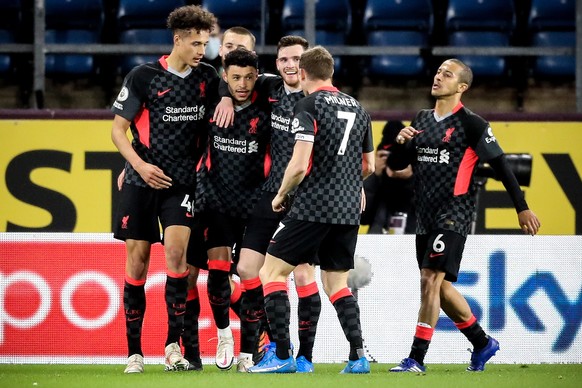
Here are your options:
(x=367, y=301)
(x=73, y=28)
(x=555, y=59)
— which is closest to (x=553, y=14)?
(x=555, y=59)

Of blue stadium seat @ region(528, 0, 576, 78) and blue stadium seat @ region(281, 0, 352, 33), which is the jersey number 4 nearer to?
blue stadium seat @ region(281, 0, 352, 33)

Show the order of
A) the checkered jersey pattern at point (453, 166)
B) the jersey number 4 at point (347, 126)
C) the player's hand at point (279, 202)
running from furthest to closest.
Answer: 1. the checkered jersey pattern at point (453, 166)
2. the jersey number 4 at point (347, 126)
3. the player's hand at point (279, 202)

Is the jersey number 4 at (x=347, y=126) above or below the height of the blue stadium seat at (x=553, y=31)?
below

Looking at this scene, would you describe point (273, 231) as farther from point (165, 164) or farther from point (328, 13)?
point (328, 13)

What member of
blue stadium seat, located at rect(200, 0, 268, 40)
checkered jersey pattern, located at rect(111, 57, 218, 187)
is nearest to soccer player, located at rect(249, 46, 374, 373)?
checkered jersey pattern, located at rect(111, 57, 218, 187)

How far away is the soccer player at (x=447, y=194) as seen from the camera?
8.22m

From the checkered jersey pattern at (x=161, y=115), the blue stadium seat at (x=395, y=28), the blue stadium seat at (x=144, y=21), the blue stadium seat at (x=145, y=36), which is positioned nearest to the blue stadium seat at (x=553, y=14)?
the blue stadium seat at (x=395, y=28)

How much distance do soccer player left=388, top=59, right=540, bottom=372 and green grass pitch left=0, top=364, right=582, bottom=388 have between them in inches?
12.9

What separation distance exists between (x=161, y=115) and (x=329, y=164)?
117cm

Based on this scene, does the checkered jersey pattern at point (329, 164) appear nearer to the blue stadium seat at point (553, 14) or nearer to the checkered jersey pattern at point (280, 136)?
the checkered jersey pattern at point (280, 136)

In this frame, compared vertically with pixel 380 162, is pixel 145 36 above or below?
above

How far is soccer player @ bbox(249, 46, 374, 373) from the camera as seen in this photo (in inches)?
299

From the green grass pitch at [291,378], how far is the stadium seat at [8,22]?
16.8ft

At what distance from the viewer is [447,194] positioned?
827 cm
